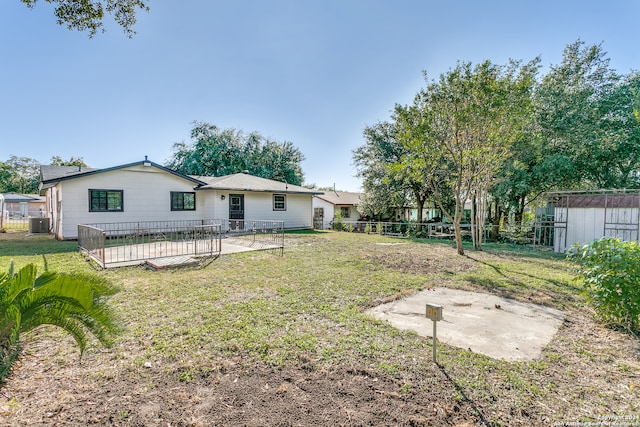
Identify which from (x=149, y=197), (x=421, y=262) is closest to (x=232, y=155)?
(x=149, y=197)

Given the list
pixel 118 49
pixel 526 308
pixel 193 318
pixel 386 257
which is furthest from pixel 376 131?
pixel 193 318

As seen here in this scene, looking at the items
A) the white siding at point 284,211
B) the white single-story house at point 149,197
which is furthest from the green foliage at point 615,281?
the white siding at point 284,211

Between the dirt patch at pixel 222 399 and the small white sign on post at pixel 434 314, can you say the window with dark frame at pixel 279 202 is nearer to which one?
the dirt patch at pixel 222 399

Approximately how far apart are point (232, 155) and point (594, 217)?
27842 mm

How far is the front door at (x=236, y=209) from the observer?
57.5 feet

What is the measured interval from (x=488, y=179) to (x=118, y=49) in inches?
579

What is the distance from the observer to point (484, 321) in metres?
4.43

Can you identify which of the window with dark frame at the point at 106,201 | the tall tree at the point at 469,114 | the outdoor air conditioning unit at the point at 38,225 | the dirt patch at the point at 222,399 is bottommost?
the dirt patch at the point at 222,399

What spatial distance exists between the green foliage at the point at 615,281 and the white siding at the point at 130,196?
53.2 ft

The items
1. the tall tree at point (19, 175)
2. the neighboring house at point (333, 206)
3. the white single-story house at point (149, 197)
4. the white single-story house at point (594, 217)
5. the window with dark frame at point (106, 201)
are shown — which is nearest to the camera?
the white single-story house at point (594, 217)

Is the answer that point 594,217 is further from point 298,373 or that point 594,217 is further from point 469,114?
point 298,373

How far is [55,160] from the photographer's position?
149 ft

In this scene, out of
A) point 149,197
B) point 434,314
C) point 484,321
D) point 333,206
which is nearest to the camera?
point 434,314

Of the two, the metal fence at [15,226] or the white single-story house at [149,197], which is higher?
the white single-story house at [149,197]
